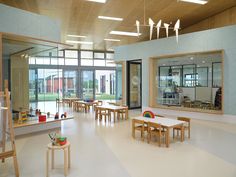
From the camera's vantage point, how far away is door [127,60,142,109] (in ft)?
36.9

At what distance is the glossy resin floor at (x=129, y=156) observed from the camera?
347cm

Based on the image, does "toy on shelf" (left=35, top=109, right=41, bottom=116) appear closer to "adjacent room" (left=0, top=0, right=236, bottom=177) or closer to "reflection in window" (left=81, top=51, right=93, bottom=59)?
"adjacent room" (left=0, top=0, right=236, bottom=177)

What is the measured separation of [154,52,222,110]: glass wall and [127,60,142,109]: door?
4.87 ft

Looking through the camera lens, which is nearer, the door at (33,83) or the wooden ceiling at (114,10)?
the wooden ceiling at (114,10)

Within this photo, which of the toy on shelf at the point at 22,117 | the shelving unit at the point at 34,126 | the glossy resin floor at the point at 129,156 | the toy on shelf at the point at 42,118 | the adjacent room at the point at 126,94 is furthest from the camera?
the toy on shelf at the point at 42,118

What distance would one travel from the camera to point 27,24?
18.3 feet

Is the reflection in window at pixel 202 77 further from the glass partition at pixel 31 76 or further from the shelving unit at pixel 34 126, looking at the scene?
the shelving unit at pixel 34 126

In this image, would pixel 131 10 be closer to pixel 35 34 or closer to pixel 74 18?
pixel 74 18

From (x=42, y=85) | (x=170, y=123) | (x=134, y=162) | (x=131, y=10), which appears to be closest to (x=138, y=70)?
(x=131, y=10)

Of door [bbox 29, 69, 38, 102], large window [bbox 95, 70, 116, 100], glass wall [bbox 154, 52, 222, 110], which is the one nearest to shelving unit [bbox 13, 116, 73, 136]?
door [bbox 29, 69, 38, 102]

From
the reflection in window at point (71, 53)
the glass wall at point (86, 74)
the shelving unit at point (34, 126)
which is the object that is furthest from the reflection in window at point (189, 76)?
the reflection in window at point (71, 53)

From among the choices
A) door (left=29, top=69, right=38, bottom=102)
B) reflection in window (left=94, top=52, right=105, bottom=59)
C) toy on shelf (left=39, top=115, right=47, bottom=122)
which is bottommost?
toy on shelf (left=39, top=115, right=47, bottom=122)

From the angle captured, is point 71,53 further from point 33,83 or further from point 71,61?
point 33,83

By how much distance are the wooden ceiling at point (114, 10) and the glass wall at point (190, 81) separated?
179 centimetres
